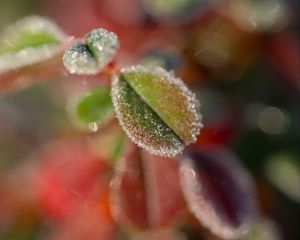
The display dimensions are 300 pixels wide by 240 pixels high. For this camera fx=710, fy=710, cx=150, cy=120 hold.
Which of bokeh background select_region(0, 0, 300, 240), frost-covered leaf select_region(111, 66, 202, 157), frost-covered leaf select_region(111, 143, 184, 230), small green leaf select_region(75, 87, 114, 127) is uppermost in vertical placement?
frost-covered leaf select_region(111, 66, 202, 157)

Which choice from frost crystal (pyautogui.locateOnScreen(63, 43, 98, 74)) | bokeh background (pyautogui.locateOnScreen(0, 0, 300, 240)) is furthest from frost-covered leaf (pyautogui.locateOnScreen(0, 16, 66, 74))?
bokeh background (pyautogui.locateOnScreen(0, 0, 300, 240))

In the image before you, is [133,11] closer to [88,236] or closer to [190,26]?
[190,26]

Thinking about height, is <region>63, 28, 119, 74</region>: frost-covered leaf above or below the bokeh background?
above

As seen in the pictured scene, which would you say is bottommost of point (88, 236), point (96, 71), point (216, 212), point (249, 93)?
point (249, 93)

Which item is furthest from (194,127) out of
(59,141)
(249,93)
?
(249,93)

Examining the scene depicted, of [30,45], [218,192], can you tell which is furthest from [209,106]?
[30,45]

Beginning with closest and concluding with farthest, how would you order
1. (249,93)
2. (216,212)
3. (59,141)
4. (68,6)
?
(216,212) → (59,141) → (249,93) → (68,6)

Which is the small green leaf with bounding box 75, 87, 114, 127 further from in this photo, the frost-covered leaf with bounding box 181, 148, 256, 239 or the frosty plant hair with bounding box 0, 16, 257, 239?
the frost-covered leaf with bounding box 181, 148, 256, 239

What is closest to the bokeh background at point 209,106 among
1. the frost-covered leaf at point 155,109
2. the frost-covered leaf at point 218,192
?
the frost-covered leaf at point 218,192
